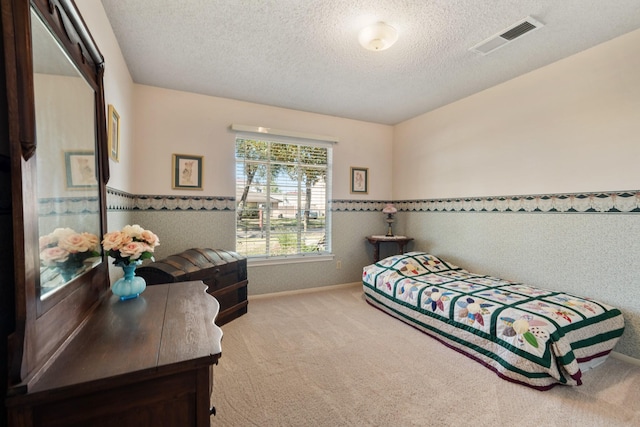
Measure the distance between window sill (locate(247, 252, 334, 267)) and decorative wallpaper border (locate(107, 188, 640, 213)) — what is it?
2.31ft

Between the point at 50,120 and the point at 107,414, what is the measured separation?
3.11 ft

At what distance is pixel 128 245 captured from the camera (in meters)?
1.42

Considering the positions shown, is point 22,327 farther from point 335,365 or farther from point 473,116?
point 473,116

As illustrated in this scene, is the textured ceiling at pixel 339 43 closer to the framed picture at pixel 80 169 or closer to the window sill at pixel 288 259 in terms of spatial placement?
the framed picture at pixel 80 169

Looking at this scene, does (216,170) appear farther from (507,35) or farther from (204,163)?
(507,35)

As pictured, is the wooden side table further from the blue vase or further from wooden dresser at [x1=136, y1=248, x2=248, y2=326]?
the blue vase

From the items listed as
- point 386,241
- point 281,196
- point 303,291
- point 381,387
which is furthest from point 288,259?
point 381,387

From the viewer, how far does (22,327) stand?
0.73m

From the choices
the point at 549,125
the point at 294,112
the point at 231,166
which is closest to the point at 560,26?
the point at 549,125

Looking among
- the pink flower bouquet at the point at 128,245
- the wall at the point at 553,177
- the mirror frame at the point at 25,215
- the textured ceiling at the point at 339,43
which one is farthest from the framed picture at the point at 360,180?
the mirror frame at the point at 25,215

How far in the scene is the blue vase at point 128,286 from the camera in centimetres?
146

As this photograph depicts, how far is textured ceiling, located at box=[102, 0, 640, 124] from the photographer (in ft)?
6.56

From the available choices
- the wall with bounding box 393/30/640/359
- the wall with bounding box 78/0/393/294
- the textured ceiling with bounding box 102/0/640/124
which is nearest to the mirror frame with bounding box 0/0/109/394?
the textured ceiling with bounding box 102/0/640/124

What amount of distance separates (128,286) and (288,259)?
259 centimetres
